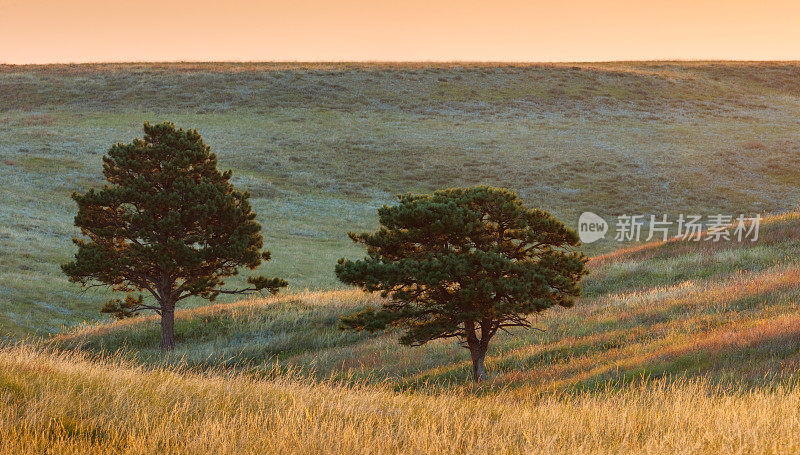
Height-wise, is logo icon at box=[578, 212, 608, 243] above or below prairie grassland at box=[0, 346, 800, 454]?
below

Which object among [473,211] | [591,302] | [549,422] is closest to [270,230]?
[591,302]

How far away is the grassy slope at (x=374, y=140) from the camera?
1495 inches

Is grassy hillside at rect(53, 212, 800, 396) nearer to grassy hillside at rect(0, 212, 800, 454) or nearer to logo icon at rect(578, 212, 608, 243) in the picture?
grassy hillside at rect(0, 212, 800, 454)

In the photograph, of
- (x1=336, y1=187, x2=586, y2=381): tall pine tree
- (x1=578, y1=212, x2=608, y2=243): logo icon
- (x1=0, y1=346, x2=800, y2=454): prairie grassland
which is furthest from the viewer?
(x1=578, y1=212, x2=608, y2=243): logo icon

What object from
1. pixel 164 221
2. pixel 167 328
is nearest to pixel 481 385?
pixel 164 221

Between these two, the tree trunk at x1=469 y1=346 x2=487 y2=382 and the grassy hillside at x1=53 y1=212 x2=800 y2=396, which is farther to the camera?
the tree trunk at x1=469 y1=346 x2=487 y2=382

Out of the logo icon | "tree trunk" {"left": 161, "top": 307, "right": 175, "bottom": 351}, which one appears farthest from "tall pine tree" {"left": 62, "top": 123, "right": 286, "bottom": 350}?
the logo icon

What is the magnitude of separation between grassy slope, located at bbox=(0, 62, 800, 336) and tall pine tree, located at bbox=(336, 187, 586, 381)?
13.4 m

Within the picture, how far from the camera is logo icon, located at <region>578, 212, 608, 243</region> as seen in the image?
136 ft

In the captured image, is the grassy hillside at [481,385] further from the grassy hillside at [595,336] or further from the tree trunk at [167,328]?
the tree trunk at [167,328]

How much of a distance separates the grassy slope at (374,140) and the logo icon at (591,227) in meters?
0.98

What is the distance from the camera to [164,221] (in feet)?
59.8

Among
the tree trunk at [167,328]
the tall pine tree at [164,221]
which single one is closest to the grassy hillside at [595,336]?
the tree trunk at [167,328]

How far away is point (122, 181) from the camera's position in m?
18.7
